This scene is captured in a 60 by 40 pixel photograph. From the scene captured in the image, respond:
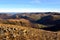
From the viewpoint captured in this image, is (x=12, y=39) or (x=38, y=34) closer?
(x=12, y=39)

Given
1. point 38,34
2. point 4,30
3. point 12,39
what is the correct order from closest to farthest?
point 12,39 → point 4,30 → point 38,34

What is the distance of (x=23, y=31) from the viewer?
3456 cm

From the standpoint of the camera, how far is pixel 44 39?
3462 centimetres

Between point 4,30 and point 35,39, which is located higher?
point 4,30

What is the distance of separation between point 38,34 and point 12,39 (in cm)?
706

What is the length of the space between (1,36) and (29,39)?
5.80 meters

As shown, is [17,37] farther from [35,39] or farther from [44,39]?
[44,39]

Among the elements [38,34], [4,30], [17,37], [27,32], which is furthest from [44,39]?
[4,30]

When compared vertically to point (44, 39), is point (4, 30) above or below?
above

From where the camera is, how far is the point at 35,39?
110 feet

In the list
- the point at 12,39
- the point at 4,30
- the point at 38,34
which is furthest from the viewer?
the point at 38,34

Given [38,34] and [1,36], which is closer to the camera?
[1,36]

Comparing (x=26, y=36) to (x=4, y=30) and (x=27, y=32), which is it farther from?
(x=4, y=30)

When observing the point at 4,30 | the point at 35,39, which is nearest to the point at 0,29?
the point at 4,30
